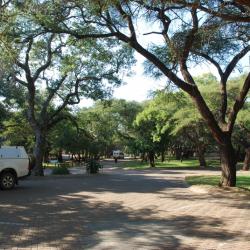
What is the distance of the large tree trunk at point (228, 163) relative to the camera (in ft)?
60.7

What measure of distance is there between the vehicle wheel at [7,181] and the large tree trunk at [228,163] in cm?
846

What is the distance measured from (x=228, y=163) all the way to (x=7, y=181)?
8.79 m

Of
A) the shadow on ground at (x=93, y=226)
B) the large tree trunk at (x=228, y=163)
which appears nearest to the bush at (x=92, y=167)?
the large tree trunk at (x=228, y=163)

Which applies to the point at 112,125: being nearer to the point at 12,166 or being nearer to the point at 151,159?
the point at 151,159

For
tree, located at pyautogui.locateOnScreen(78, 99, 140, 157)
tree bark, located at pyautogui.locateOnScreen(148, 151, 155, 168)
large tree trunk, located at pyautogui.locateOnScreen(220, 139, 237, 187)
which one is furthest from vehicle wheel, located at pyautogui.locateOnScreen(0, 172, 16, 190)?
tree, located at pyautogui.locateOnScreen(78, 99, 140, 157)

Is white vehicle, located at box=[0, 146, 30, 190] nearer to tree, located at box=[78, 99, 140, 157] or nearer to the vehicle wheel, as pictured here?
the vehicle wheel

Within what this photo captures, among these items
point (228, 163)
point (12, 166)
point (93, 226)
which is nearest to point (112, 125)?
point (12, 166)

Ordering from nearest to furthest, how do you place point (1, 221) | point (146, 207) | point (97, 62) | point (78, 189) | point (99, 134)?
point (1, 221), point (146, 207), point (78, 189), point (97, 62), point (99, 134)

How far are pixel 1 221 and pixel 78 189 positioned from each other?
8.20 m

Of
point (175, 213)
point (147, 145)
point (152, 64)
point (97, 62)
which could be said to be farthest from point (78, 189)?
point (147, 145)

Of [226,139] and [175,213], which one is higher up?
[226,139]

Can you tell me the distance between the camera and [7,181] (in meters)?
19.3

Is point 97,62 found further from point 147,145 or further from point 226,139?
point 147,145

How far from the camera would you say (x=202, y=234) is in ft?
31.9
